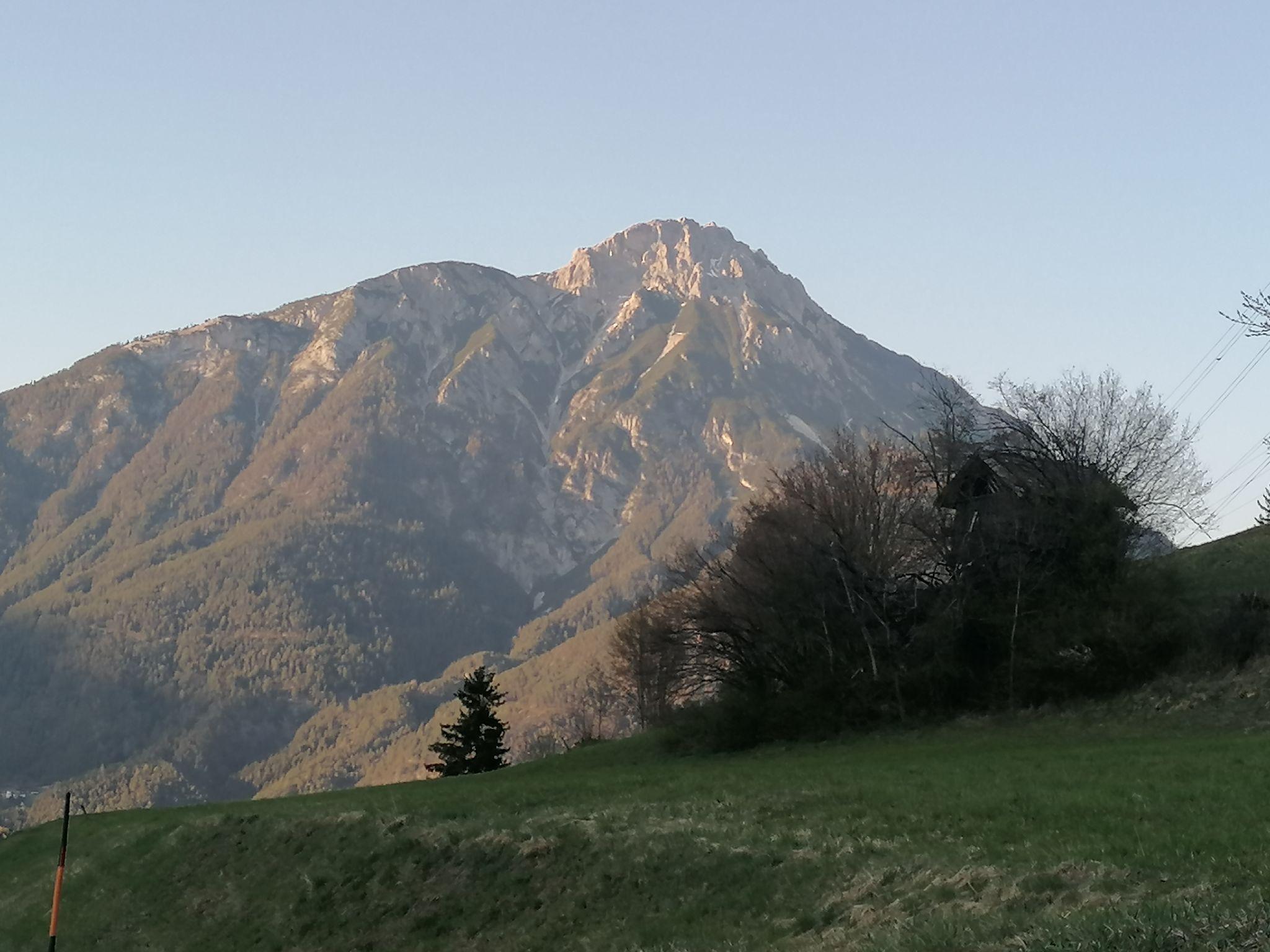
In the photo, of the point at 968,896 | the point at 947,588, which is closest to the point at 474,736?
the point at 947,588

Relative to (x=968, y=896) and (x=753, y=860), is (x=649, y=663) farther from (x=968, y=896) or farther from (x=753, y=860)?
(x=968, y=896)

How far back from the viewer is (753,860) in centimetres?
2012

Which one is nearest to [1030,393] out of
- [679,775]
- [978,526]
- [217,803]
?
[978,526]

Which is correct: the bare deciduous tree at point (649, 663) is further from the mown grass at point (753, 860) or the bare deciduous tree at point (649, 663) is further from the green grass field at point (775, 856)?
the mown grass at point (753, 860)

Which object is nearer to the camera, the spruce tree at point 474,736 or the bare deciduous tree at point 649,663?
the bare deciduous tree at point 649,663

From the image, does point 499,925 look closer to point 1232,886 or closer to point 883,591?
point 1232,886

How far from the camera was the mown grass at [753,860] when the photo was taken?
14805 millimetres

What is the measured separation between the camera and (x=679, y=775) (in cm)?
3588

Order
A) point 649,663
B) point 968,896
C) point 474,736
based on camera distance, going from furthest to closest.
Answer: point 474,736 → point 649,663 → point 968,896

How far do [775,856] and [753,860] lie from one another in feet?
1.36

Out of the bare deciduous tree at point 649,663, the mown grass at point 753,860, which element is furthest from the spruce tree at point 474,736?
the mown grass at point 753,860

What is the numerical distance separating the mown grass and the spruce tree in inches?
1125

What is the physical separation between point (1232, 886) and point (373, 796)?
31234 millimetres

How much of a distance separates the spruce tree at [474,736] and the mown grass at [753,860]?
28.6 meters
